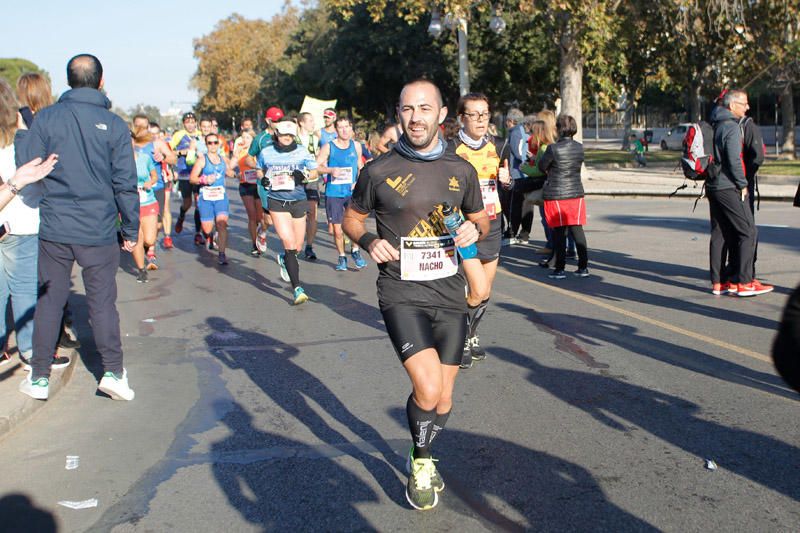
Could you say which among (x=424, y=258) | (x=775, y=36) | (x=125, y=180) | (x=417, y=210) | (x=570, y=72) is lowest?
(x=424, y=258)

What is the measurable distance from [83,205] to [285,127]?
15.0 feet

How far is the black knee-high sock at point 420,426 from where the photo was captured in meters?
4.32

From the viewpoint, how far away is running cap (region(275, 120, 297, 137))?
1019cm

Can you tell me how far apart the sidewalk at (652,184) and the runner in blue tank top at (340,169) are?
32.1ft

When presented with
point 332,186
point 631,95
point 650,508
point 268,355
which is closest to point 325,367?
point 268,355

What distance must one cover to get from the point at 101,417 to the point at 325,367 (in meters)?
1.76

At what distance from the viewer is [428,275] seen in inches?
173

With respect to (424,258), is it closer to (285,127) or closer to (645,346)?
(645,346)

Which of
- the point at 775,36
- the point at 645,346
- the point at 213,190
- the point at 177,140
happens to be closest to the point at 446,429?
the point at 645,346

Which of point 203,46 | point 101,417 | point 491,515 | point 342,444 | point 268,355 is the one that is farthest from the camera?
point 203,46

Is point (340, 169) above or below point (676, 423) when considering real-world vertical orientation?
above

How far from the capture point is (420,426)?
4.33m

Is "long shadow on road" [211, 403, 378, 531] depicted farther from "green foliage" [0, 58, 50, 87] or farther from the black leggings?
"green foliage" [0, 58, 50, 87]

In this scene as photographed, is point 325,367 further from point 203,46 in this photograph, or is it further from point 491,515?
point 203,46
